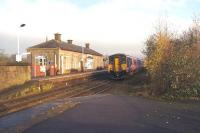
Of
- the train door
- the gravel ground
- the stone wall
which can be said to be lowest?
the gravel ground

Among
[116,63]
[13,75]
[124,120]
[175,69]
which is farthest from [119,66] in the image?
[124,120]

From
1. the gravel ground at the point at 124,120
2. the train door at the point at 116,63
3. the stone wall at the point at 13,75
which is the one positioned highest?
the train door at the point at 116,63

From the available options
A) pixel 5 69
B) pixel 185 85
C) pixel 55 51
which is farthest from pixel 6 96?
pixel 55 51

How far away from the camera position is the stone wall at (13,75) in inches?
1219

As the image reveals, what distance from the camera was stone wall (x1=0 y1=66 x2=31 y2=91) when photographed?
3095 centimetres

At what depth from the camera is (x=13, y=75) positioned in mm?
32312

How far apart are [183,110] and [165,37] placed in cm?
1136

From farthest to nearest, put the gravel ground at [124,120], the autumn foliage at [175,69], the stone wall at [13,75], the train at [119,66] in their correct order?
1. the train at [119,66]
2. the stone wall at [13,75]
3. the autumn foliage at [175,69]
4. the gravel ground at [124,120]

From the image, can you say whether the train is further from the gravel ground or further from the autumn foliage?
the gravel ground

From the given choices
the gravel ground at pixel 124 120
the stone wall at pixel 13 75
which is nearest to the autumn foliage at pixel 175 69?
the gravel ground at pixel 124 120

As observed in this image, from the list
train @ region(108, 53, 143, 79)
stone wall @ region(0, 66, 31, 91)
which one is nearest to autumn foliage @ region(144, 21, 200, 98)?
stone wall @ region(0, 66, 31, 91)

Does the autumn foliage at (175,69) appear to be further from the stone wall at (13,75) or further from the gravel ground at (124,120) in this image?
the stone wall at (13,75)

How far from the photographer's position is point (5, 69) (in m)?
31.3

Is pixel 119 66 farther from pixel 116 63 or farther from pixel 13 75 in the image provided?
pixel 13 75
